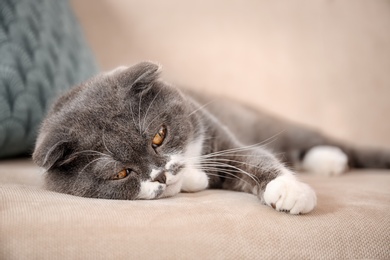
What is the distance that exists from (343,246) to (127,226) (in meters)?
0.58

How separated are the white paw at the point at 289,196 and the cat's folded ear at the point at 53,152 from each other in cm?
66

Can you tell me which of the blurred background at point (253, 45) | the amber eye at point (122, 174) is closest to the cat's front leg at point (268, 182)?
the amber eye at point (122, 174)

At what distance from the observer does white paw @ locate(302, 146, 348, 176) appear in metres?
2.00

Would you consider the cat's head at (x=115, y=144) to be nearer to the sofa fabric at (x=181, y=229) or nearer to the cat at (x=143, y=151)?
the cat at (x=143, y=151)

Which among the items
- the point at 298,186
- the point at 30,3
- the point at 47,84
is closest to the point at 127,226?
the point at 298,186

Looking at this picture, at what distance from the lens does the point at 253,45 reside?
2.43m

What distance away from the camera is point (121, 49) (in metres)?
2.43

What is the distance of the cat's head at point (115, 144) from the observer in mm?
1287

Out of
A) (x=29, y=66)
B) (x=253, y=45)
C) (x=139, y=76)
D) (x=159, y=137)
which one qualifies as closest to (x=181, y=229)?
(x=159, y=137)

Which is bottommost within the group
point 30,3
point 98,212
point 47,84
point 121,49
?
point 98,212

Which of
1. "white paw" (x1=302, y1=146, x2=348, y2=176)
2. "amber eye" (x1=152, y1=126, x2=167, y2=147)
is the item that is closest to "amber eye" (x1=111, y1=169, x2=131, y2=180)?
"amber eye" (x1=152, y1=126, x2=167, y2=147)

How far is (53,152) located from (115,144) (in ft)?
0.65

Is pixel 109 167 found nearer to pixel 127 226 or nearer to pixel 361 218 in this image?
pixel 127 226

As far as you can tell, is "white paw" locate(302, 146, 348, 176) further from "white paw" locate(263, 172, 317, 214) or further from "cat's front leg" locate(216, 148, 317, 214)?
"white paw" locate(263, 172, 317, 214)
